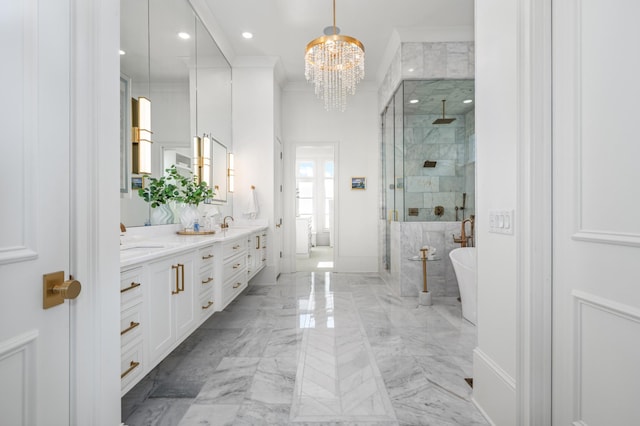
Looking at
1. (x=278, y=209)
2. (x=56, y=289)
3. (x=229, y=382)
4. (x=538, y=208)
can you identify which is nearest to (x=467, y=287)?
(x=538, y=208)

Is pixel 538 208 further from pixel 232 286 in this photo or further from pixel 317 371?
pixel 232 286

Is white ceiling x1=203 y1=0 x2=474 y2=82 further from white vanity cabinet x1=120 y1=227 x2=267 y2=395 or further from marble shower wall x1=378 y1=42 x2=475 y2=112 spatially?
white vanity cabinet x1=120 y1=227 x2=267 y2=395

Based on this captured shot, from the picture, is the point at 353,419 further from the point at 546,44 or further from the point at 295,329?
the point at 546,44

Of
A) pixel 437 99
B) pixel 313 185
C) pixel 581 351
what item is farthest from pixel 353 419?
pixel 313 185

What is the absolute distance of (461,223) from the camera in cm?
397

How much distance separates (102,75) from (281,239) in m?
4.42

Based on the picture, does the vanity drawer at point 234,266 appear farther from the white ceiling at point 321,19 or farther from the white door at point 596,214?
the white ceiling at point 321,19

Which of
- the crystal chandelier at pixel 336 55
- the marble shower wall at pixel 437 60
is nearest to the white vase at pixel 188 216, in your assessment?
the crystal chandelier at pixel 336 55

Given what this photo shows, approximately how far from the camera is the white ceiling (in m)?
3.49

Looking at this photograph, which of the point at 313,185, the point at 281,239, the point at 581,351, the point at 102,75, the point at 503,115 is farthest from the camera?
the point at 313,185

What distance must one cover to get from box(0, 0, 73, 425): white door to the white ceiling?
3.22m

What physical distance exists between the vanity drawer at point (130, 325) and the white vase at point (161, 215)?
1296 millimetres

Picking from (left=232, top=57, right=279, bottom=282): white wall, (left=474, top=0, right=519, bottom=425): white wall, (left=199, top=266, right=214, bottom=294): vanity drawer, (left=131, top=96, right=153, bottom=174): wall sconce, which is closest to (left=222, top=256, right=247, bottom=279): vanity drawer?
(left=199, top=266, right=214, bottom=294): vanity drawer

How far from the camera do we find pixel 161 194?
104 inches
